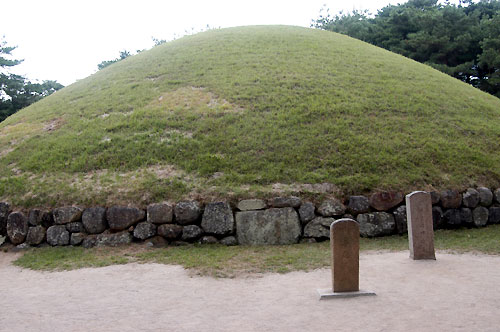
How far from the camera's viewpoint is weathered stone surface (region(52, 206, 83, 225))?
8148 mm

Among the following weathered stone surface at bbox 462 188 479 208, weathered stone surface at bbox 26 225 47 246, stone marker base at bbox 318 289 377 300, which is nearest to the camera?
stone marker base at bbox 318 289 377 300

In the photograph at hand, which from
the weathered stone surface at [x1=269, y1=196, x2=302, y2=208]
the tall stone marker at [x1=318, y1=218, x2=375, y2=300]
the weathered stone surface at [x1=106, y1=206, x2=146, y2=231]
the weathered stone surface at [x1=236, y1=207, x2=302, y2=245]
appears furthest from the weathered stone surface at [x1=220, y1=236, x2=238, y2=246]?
the tall stone marker at [x1=318, y1=218, x2=375, y2=300]

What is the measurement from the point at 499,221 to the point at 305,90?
22.5ft

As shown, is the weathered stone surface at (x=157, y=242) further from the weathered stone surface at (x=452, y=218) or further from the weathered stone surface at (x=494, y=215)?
the weathered stone surface at (x=494, y=215)

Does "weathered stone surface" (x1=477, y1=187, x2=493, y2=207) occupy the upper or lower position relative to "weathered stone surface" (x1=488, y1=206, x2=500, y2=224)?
upper

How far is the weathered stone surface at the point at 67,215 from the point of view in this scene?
321 inches

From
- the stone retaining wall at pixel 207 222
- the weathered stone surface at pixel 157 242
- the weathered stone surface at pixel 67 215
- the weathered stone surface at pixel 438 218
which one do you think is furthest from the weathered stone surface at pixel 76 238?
the weathered stone surface at pixel 438 218

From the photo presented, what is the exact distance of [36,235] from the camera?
8.20 meters

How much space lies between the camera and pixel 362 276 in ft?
18.1

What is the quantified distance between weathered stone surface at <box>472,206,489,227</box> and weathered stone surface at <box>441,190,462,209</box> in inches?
18.2

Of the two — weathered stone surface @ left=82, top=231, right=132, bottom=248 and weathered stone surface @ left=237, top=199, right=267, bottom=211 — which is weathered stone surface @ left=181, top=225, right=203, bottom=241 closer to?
weathered stone surface @ left=237, top=199, right=267, bottom=211

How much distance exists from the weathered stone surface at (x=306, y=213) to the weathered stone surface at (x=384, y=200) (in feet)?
4.42

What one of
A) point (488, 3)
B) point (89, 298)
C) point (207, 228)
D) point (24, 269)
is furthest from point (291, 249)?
point (488, 3)

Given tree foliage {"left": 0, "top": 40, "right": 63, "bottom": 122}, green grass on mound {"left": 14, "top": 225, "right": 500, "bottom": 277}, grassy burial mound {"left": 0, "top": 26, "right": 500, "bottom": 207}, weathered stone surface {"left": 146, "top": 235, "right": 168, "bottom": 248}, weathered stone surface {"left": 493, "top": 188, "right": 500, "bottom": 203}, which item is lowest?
Result: green grass on mound {"left": 14, "top": 225, "right": 500, "bottom": 277}
